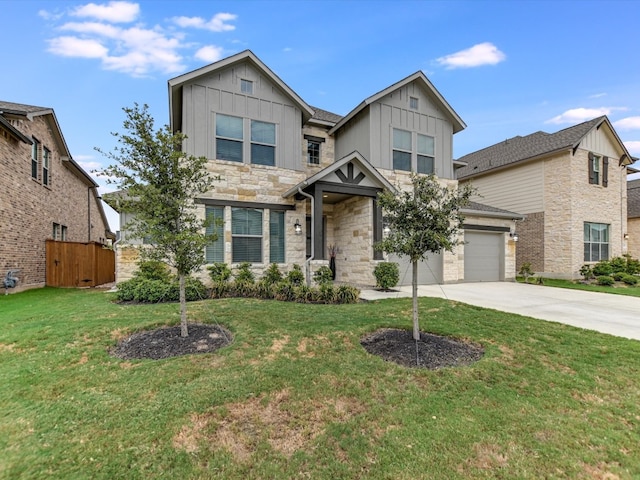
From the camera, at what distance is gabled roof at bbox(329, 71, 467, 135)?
11.7 m

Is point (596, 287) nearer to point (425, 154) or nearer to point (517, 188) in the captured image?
point (517, 188)

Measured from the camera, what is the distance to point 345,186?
34.0 ft

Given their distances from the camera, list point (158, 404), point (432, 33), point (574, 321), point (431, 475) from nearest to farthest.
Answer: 1. point (431, 475)
2. point (158, 404)
3. point (574, 321)
4. point (432, 33)

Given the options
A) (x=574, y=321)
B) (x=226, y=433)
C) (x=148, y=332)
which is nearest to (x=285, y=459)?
(x=226, y=433)

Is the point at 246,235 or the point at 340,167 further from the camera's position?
the point at 246,235

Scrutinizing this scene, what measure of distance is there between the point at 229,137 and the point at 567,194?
15.7 meters

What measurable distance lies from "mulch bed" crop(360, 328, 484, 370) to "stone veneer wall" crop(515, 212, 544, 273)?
14.0 m

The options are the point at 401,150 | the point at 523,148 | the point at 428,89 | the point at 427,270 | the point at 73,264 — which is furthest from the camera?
the point at 523,148

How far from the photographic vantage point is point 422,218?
15.7ft

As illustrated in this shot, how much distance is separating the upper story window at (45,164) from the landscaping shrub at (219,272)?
330 inches

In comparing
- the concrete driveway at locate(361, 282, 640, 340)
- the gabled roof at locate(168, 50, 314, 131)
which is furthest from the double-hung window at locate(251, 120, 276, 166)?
the concrete driveway at locate(361, 282, 640, 340)

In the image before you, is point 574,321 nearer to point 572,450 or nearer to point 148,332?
point 572,450

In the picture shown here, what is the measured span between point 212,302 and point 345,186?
219 inches

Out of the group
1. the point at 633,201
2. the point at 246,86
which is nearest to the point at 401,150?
the point at 246,86
